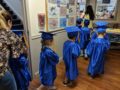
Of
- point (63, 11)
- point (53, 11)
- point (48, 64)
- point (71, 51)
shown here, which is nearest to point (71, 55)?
point (71, 51)

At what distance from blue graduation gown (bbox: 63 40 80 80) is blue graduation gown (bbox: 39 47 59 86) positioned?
0.87 ft

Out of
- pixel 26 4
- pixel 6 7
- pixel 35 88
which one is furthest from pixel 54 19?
pixel 6 7

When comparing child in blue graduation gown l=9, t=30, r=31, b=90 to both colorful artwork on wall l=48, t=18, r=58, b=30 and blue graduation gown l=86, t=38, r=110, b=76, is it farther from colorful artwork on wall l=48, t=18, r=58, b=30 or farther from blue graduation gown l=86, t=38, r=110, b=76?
blue graduation gown l=86, t=38, r=110, b=76

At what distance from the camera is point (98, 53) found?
8.87 ft

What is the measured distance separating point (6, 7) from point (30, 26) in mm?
2248

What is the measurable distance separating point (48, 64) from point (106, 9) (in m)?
4.03

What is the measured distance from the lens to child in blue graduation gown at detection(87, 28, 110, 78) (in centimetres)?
267

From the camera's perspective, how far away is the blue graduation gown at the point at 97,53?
267cm

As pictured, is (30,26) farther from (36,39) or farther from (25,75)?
(25,75)

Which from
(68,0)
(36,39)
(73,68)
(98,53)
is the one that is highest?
(68,0)

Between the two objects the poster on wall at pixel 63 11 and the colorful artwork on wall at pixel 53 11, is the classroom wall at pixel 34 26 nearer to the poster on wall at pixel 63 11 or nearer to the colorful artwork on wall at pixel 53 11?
the colorful artwork on wall at pixel 53 11

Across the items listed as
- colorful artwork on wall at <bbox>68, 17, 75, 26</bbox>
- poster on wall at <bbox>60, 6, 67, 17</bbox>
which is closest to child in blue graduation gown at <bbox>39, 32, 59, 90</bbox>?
poster on wall at <bbox>60, 6, 67, 17</bbox>

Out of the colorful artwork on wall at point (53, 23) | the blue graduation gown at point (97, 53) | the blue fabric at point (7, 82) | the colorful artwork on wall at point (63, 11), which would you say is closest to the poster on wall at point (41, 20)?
the colorful artwork on wall at point (53, 23)

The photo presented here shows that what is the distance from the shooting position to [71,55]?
2332 mm
